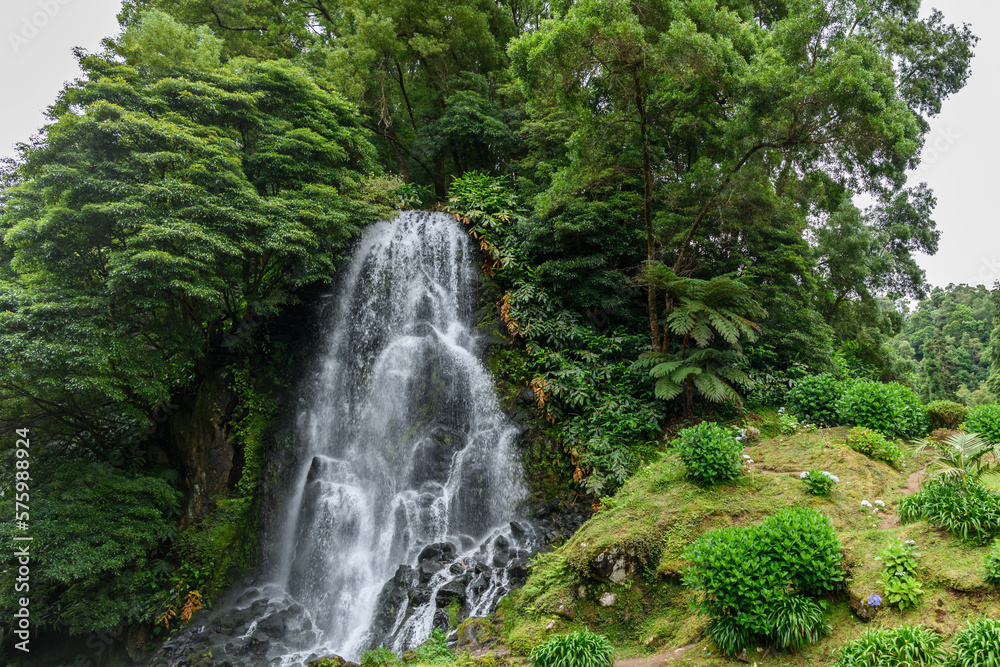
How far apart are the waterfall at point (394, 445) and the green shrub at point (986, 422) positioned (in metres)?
6.60

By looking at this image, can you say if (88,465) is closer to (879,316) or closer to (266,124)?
(266,124)

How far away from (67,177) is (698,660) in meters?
11.0

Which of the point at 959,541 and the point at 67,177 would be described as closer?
the point at 959,541

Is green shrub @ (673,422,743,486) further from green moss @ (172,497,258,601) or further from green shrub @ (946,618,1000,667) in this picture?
green moss @ (172,497,258,601)

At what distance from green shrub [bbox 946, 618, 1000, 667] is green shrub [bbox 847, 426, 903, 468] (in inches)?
136

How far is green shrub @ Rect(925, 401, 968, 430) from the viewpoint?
21.5 feet

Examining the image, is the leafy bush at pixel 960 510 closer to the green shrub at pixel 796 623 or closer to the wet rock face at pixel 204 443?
the green shrub at pixel 796 623

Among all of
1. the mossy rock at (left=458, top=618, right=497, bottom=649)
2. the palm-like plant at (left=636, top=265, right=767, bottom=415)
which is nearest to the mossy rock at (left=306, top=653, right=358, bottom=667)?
the mossy rock at (left=458, top=618, right=497, bottom=649)

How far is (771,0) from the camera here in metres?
12.2

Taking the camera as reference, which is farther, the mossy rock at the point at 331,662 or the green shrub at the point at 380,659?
the mossy rock at the point at 331,662

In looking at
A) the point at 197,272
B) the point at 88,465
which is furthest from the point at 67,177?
the point at 88,465

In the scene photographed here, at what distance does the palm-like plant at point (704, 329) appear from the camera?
7.34 m

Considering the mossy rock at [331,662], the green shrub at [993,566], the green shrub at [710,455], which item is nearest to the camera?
the green shrub at [993,566]

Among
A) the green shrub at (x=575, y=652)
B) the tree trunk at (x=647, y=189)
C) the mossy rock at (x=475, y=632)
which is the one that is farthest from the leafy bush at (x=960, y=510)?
the mossy rock at (x=475, y=632)
